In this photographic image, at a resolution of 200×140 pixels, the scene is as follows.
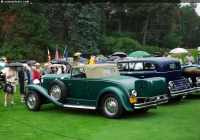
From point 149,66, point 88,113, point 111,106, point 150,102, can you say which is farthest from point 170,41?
point 111,106

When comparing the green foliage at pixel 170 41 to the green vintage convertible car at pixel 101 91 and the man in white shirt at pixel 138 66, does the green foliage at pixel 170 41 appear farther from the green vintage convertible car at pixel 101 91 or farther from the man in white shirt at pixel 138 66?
the green vintage convertible car at pixel 101 91

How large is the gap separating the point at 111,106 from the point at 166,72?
147 inches

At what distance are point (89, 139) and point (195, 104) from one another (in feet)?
21.4

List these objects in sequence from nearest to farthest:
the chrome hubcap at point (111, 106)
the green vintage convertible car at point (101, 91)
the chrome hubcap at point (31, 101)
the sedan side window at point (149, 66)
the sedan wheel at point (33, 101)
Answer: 1. the green vintage convertible car at point (101, 91)
2. the chrome hubcap at point (111, 106)
3. the sedan wheel at point (33, 101)
4. the chrome hubcap at point (31, 101)
5. the sedan side window at point (149, 66)

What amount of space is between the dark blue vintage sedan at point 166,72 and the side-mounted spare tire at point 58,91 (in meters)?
3.70

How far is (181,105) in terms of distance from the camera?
1298 cm

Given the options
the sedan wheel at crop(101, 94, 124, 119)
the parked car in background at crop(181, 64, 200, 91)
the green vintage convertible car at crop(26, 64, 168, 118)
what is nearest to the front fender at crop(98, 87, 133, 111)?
the green vintage convertible car at crop(26, 64, 168, 118)

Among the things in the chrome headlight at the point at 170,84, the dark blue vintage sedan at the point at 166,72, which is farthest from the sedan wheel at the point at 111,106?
the chrome headlight at the point at 170,84

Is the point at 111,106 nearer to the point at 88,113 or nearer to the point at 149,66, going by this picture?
the point at 88,113

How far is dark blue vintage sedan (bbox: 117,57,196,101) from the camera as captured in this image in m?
13.0

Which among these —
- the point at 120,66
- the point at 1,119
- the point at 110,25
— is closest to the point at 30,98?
the point at 1,119

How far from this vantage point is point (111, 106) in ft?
33.9

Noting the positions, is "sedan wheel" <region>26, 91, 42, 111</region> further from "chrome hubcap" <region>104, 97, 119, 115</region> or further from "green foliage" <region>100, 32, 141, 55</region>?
"green foliage" <region>100, 32, 141, 55</region>

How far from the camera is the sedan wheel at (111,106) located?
1012 cm
